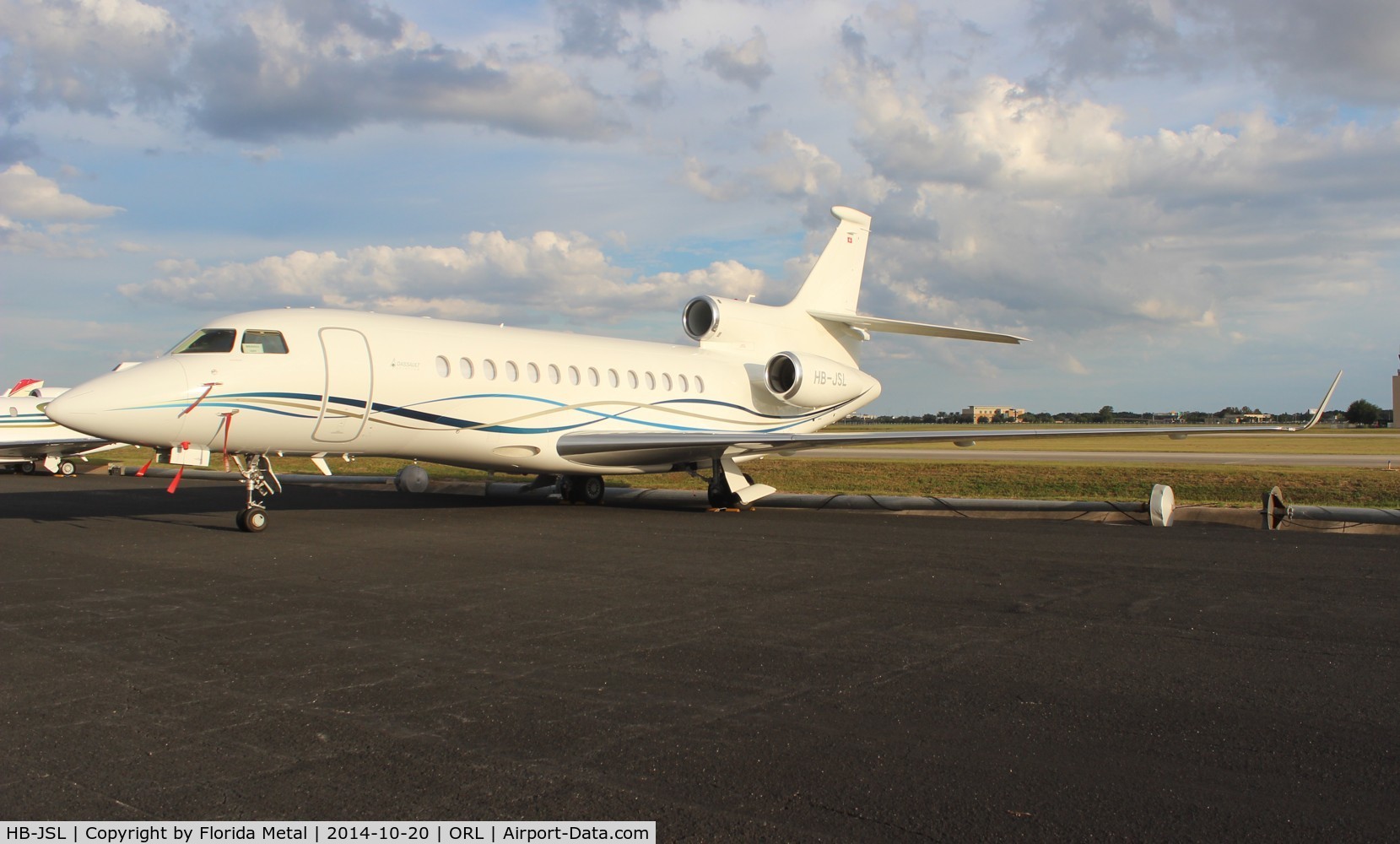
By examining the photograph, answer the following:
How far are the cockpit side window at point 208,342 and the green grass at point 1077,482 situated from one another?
11.8 metres

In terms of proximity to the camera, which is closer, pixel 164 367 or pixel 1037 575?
pixel 1037 575

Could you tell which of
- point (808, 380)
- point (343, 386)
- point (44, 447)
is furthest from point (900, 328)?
point (44, 447)

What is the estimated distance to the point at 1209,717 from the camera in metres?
4.96

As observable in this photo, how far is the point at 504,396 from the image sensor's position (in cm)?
1580

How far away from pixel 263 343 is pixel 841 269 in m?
13.6

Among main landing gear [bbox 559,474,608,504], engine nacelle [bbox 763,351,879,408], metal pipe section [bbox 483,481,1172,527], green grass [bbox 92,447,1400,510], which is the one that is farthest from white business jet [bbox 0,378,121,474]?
engine nacelle [bbox 763,351,879,408]

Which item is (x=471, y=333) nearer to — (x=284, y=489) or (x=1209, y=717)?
(x=284, y=489)

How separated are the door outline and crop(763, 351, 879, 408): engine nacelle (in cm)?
910

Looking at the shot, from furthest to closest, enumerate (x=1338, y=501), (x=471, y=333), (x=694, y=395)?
(x=694, y=395)
(x=1338, y=501)
(x=471, y=333)

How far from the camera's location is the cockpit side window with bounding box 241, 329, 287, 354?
13.5 m

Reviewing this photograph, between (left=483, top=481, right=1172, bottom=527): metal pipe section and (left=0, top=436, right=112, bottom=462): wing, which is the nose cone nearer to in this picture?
(left=483, top=481, right=1172, bottom=527): metal pipe section

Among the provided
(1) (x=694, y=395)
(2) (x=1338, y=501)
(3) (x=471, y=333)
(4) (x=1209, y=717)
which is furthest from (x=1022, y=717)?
(2) (x=1338, y=501)

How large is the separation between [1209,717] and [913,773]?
185 centimetres

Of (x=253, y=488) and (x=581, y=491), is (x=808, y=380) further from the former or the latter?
(x=253, y=488)
